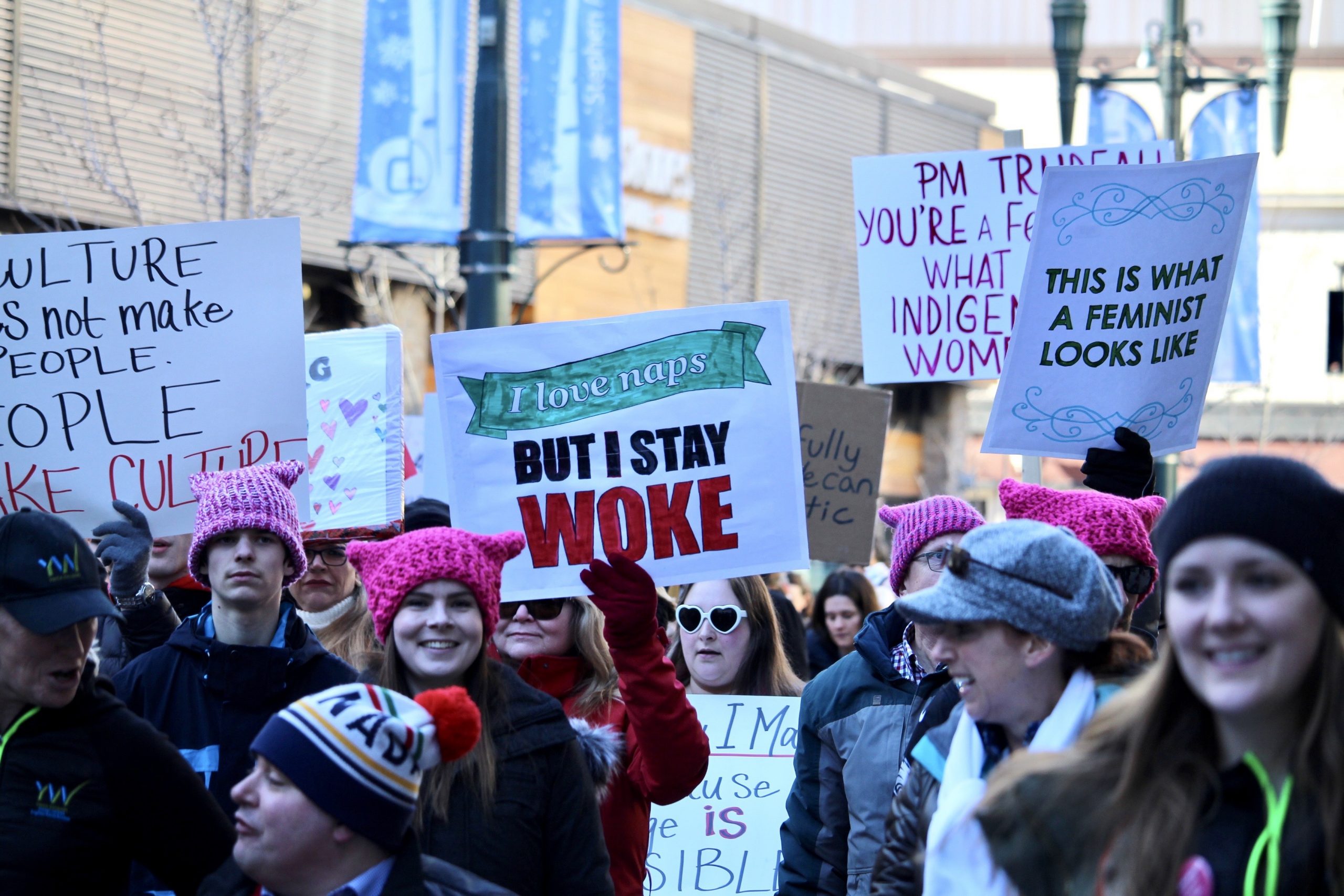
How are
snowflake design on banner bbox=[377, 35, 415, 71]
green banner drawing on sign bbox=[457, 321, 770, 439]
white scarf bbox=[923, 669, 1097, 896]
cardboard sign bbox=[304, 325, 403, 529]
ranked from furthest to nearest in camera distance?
snowflake design on banner bbox=[377, 35, 415, 71], cardboard sign bbox=[304, 325, 403, 529], green banner drawing on sign bbox=[457, 321, 770, 439], white scarf bbox=[923, 669, 1097, 896]

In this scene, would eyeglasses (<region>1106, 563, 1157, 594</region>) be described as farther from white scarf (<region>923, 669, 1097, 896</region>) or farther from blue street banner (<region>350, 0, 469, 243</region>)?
blue street banner (<region>350, 0, 469, 243</region>)

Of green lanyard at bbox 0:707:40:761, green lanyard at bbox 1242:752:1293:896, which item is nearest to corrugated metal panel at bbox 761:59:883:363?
green lanyard at bbox 0:707:40:761

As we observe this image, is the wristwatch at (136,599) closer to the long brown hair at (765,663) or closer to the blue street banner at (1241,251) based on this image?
the long brown hair at (765,663)

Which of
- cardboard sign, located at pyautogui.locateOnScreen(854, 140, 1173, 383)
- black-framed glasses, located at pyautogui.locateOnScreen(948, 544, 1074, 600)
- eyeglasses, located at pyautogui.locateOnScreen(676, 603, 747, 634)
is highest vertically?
cardboard sign, located at pyautogui.locateOnScreen(854, 140, 1173, 383)

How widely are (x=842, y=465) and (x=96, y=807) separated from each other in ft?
14.6

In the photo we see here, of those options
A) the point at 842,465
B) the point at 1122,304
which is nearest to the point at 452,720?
the point at 1122,304

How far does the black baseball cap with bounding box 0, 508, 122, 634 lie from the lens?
3.05 meters

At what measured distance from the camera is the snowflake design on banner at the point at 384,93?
11.5 m

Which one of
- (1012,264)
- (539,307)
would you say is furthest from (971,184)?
(539,307)

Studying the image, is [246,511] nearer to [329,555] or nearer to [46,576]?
[46,576]

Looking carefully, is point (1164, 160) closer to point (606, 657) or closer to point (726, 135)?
point (606, 657)

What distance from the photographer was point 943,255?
6039 mm

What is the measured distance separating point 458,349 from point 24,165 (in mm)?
11487

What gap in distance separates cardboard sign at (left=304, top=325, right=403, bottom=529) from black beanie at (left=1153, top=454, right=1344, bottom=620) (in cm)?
371
